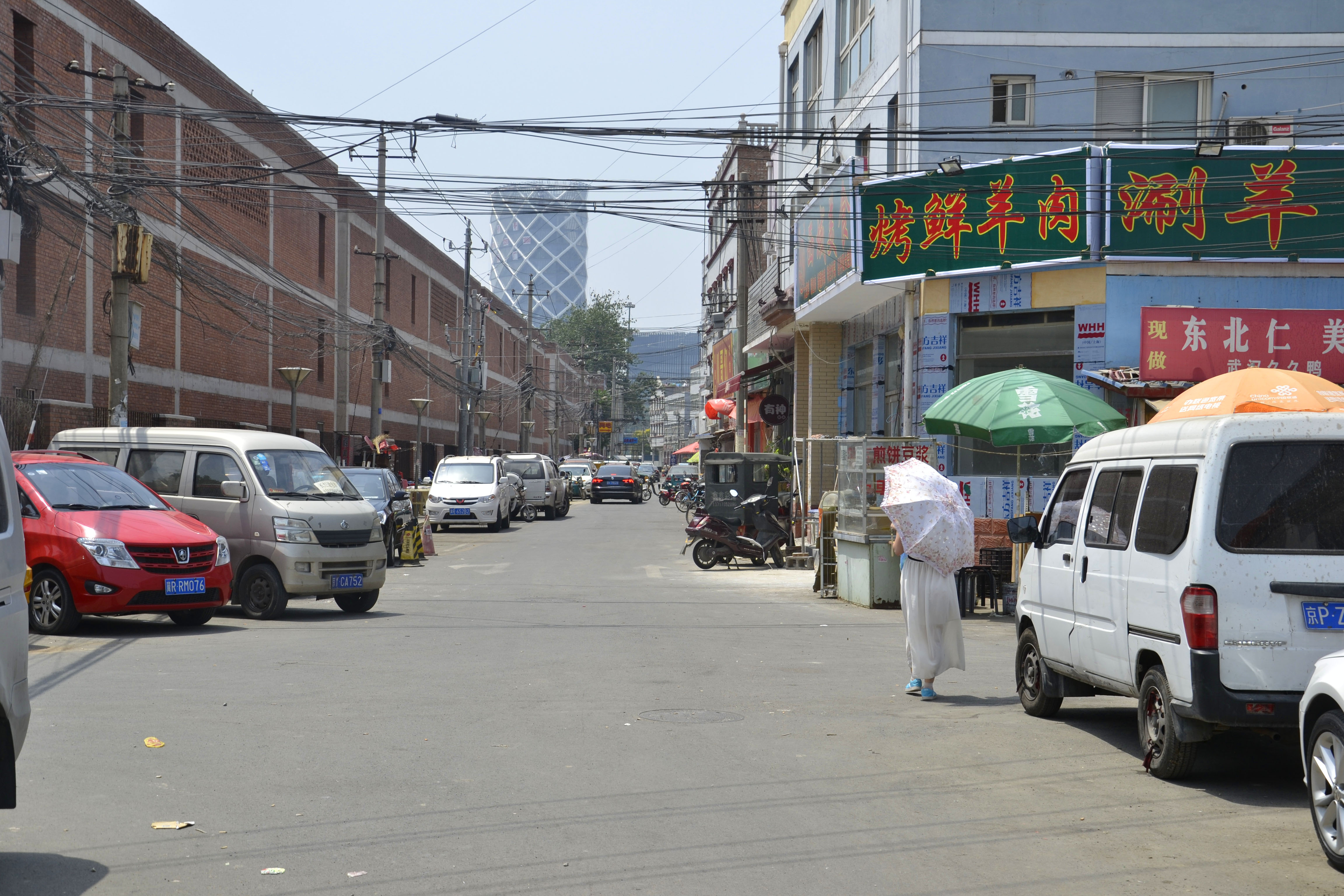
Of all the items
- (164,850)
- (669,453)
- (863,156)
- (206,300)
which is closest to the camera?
(164,850)

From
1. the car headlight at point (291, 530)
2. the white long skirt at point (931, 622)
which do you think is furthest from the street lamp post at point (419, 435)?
the white long skirt at point (931, 622)

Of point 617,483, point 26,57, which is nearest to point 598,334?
point 617,483

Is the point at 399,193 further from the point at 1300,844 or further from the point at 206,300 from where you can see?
the point at 1300,844

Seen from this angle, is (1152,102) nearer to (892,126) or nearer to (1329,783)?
(892,126)

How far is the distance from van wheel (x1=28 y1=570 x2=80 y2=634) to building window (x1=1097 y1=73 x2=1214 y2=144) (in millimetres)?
17934

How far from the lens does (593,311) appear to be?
127m

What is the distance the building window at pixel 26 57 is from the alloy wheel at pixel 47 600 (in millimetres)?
13762

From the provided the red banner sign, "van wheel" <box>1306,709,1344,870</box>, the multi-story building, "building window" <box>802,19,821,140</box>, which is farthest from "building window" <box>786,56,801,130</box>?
"van wheel" <box>1306,709,1344,870</box>

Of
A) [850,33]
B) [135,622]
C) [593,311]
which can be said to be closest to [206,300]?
[850,33]

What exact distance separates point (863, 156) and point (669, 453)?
148943mm

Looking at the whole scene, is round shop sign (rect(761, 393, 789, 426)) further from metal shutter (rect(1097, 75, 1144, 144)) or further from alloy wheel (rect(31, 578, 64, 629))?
alloy wheel (rect(31, 578, 64, 629))

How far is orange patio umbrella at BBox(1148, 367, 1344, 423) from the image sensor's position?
12.9 meters

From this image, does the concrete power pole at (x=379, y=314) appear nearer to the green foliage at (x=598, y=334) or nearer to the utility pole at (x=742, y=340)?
the utility pole at (x=742, y=340)

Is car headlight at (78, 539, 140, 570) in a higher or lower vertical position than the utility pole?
lower
